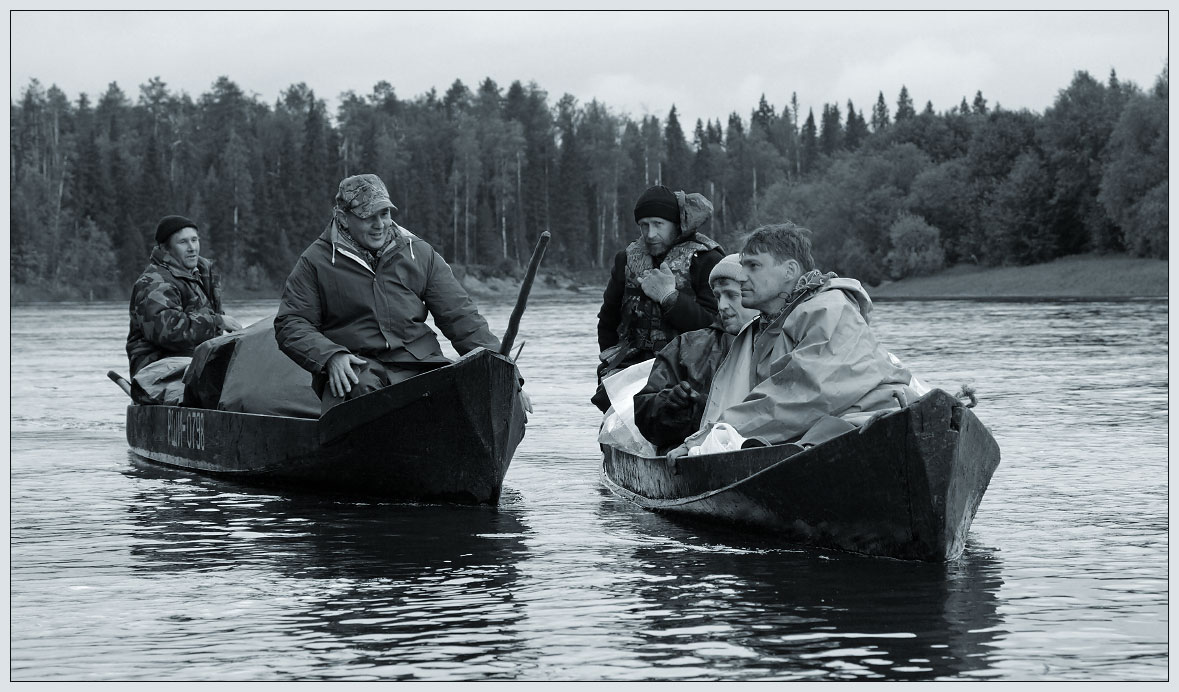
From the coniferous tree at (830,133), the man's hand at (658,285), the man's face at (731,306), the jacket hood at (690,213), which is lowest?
the man's face at (731,306)

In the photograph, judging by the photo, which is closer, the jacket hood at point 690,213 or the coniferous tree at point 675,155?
the jacket hood at point 690,213

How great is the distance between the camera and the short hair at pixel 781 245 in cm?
725

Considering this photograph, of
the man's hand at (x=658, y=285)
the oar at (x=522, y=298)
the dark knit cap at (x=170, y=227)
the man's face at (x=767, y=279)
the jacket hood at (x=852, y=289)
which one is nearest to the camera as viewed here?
the jacket hood at (x=852, y=289)

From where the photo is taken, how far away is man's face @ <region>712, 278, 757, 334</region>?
779 cm

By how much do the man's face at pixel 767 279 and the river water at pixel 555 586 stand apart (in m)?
1.10

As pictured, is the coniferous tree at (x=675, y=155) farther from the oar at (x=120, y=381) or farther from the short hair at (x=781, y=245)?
the short hair at (x=781, y=245)

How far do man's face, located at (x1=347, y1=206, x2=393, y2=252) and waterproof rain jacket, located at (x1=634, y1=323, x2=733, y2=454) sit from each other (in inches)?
64.1

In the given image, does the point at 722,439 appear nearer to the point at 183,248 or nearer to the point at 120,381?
the point at 183,248

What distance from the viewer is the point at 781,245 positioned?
727 cm

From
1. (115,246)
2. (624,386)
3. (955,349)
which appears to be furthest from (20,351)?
(115,246)

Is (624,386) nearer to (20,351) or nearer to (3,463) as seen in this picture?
(3,463)

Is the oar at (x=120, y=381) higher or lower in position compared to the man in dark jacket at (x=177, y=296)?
lower

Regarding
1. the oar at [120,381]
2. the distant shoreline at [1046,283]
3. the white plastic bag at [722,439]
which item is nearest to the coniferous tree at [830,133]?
the distant shoreline at [1046,283]

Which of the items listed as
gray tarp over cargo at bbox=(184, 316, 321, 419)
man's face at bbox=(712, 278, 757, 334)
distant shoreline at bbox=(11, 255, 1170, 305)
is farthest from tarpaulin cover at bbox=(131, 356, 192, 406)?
distant shoreline at bbox=(11, 255, 1170, 305)
